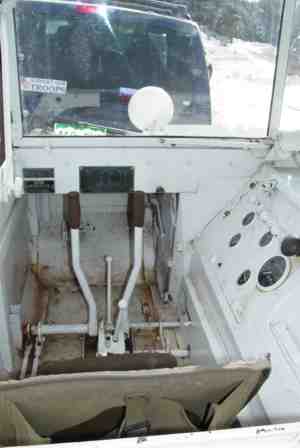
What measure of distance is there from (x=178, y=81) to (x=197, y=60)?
136 millimetres

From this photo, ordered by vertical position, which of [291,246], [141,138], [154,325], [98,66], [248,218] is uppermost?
[98,66]

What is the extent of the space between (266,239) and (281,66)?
90 cm

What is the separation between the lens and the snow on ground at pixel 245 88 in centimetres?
207

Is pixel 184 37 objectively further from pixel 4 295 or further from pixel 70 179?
pixel 4 295

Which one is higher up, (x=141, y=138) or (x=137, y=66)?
(x=137, y=66)

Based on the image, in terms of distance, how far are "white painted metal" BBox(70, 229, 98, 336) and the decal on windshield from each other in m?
0.73

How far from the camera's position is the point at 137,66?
207 cm

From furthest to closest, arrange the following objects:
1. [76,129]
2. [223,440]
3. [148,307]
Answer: [148,307]
[76,129]
[223,440]

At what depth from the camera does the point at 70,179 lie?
7.29 ft

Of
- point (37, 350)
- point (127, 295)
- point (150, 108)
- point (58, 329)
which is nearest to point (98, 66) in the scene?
point (150, 108)

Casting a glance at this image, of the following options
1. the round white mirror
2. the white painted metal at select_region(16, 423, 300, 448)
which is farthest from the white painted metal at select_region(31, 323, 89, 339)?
the white painted metal at select_region(16, 423, 300, 448)

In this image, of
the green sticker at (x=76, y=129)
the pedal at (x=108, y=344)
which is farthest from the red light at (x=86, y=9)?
the pedal at (x=108, y=344)

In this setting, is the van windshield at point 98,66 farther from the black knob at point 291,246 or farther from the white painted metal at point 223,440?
the white painted metal at point 223,440

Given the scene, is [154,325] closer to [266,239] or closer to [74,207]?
[74,207]
